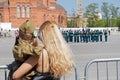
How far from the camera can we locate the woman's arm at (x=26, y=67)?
4.37m

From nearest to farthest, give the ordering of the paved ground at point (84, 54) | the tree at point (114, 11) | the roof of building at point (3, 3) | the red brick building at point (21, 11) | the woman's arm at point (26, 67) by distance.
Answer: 1. the woman's arm at point (26, 67)
2. the paved ground at point (84, 54)
3. the red brick building at point (21, 11)
4. the roof of building at point (3, 3)
5. the tree at point (114, 11)

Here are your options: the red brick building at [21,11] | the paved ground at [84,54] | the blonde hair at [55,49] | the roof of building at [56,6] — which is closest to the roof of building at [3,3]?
the red brick building at [21,11]

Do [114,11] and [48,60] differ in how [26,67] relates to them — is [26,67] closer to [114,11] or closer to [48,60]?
[48,60]

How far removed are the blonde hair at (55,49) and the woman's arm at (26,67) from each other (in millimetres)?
179

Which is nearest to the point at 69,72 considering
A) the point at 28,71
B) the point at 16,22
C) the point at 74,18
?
the point at 28,71

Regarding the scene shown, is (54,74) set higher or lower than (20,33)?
lower

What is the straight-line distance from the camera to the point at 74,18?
117562 mm

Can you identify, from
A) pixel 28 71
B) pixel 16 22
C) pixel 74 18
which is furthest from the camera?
pixel 74 18

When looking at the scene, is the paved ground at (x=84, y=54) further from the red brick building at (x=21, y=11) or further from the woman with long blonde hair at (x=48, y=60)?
the red brick building at (x=21, y=11)

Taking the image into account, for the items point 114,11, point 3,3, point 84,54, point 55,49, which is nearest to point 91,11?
point 114,11

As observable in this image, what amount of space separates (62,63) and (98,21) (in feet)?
375

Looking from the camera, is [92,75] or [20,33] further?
[92,75]

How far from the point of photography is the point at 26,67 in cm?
436

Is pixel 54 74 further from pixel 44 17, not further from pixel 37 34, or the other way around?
pixel 44 17
